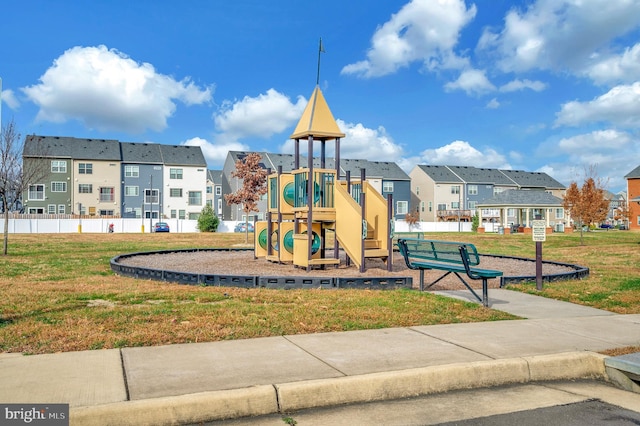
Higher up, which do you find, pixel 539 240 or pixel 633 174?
pixel 633 174

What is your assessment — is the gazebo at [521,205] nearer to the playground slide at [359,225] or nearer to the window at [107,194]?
the window at [107,194]

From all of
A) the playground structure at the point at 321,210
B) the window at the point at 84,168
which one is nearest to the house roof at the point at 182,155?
the window at the point at 84,168

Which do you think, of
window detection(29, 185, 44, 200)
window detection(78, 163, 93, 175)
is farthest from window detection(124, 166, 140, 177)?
window detection(29, 185, 44, 200)

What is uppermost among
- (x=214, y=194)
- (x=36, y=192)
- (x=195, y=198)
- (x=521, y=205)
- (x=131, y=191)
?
(x=214, y=194)

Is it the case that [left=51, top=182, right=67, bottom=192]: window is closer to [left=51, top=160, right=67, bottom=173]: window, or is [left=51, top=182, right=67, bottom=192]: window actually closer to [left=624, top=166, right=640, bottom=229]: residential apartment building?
[left=51, top=160, right=67, bottom=173]: window

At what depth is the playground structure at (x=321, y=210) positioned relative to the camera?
13.8 m

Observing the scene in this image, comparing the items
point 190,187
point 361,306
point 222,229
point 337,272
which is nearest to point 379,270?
point 337,272

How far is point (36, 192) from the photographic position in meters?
65.8

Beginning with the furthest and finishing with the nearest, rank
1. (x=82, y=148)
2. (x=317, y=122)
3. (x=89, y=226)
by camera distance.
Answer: (x=82, y=148), (x=89, y=226), (x=317, y=122)

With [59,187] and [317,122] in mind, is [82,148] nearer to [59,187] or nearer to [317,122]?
[59,187]

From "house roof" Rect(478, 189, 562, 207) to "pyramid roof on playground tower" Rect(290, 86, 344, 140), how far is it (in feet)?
163

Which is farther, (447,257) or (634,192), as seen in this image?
(634,192)

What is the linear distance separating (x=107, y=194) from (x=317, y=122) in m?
59.7

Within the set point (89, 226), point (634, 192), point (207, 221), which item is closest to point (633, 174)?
point (634, 192)
